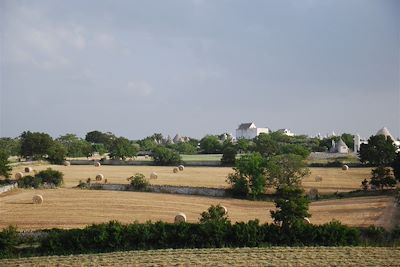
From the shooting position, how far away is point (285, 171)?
130 ft

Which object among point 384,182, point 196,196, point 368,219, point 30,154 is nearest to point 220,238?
point 368,219

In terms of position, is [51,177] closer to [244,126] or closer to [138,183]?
[138,183]

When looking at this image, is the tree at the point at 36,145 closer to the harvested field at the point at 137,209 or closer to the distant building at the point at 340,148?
the harvested field at the point at 137,209

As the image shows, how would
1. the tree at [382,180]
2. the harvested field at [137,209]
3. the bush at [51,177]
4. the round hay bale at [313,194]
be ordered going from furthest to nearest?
the bush at [51,177], the tree at [382,180], the round hay bale at [313,194], the harvested field at [137,209]

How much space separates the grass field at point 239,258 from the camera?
17125 millimetres

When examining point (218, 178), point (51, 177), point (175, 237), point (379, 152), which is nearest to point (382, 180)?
point (218, 178)

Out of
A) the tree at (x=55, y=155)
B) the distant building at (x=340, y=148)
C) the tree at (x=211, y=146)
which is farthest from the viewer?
the tree at (x=211, y=146)

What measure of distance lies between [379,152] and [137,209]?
38761 millimetres

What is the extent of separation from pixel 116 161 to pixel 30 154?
14.4 meters

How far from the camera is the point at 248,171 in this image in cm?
3912

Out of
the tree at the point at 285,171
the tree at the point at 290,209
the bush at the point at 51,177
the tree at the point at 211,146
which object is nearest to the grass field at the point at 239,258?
the tree at the point at 290,209

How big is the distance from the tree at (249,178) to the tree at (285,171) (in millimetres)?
766

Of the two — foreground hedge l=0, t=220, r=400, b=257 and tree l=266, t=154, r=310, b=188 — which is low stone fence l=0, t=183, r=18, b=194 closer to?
foreground hedge l=0, t=220, r=400, b=257

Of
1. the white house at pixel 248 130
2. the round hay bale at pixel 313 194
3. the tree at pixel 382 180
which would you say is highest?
the white house at pixel 248 130
